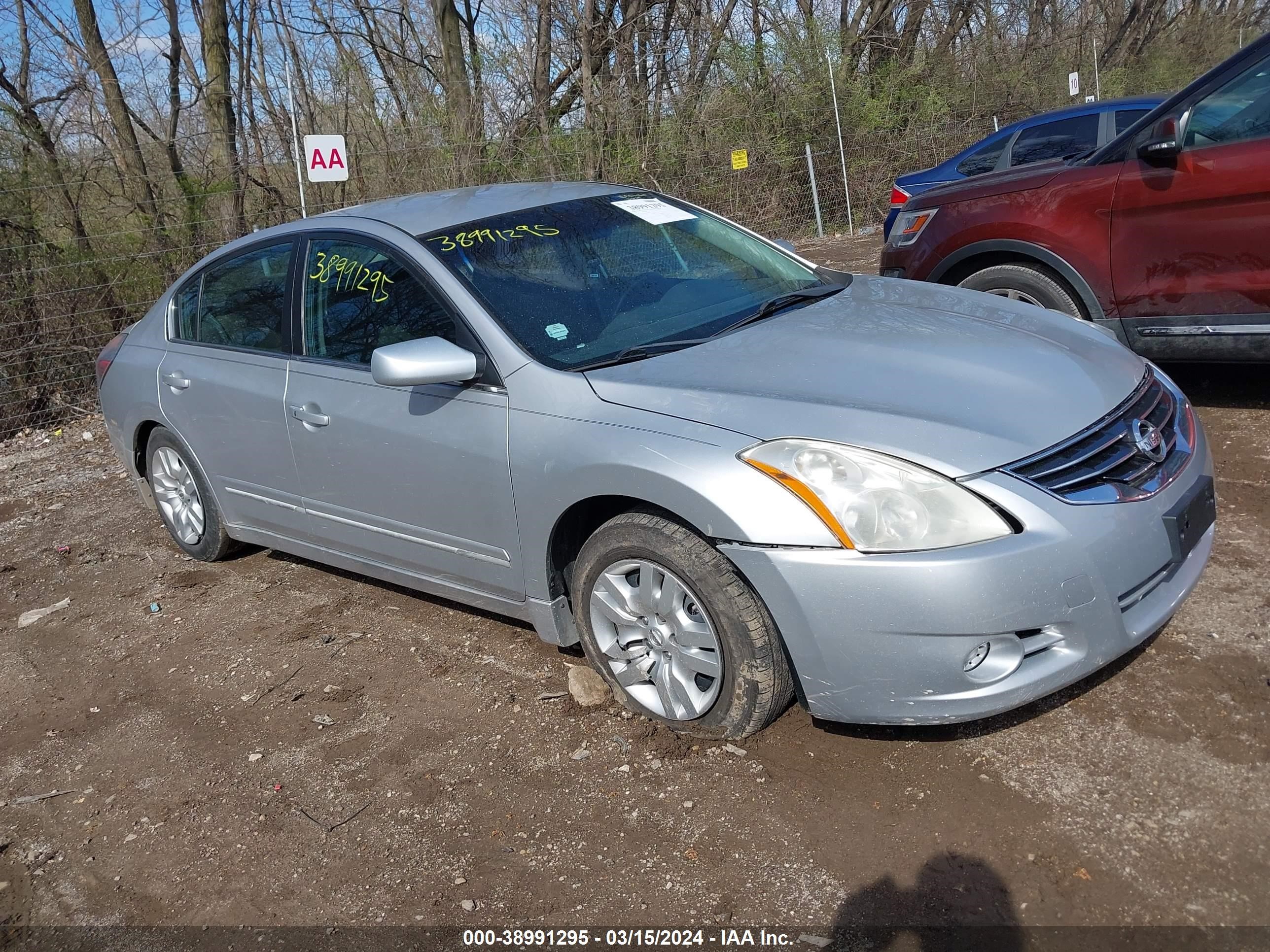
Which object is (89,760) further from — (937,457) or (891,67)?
(891,67)

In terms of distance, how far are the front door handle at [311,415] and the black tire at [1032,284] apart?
321cm

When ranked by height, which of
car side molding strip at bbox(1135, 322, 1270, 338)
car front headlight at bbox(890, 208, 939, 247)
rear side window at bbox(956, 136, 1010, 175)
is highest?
rear side window at bbox(956, 136, 1010, 175)

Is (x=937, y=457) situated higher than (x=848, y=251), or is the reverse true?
(x=848, y=251)

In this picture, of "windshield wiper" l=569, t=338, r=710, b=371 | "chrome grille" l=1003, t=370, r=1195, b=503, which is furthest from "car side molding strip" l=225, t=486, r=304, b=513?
"chrome grille" l=1003, t=370, r=1195, b=503

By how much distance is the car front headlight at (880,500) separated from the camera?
2.64m

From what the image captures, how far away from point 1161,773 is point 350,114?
1411 centimetres

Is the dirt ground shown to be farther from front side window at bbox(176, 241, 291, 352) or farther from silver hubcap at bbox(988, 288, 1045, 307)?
silver hubcap at bbox(988, 288, 1045, 307)

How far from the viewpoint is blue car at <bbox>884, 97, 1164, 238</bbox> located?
905cm

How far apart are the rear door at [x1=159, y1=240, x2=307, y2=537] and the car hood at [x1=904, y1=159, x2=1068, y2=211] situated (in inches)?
140

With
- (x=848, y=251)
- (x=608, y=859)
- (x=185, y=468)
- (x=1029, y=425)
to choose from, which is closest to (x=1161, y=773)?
(x=1029, y=425)

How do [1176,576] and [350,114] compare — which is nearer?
[1176,576]

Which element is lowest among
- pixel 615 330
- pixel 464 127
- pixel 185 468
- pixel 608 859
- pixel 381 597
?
pixel 608 859

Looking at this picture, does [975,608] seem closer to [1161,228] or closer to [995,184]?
[1161,228]

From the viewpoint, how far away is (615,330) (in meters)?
3.55
